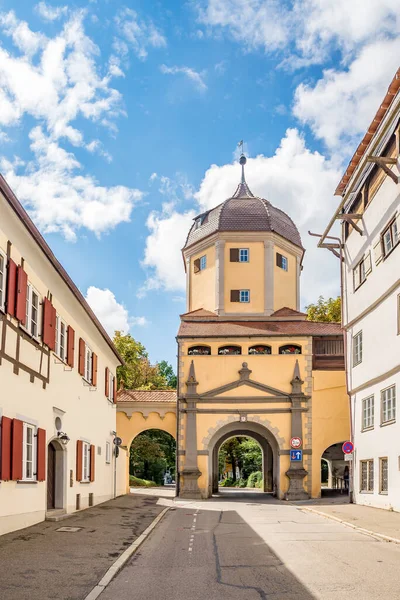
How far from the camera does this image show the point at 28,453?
17016 millimetres

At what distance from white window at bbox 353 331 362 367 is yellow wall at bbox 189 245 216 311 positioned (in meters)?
13.7

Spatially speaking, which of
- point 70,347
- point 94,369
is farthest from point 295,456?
point 70,347

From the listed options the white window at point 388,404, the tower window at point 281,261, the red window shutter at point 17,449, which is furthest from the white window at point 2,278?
the tower window at point 281,261

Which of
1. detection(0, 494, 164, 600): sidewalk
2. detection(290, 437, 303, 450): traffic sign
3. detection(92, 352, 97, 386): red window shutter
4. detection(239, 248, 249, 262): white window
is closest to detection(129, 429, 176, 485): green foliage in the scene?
detection(239, 248, 249, 262): white window

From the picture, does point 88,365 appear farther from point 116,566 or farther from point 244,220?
point 244,220

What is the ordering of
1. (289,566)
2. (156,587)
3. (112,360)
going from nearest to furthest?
(156,587)
(289,566)
(112,360)

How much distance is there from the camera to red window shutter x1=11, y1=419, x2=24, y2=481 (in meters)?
15.1

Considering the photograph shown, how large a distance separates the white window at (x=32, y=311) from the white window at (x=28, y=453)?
7.35 feet

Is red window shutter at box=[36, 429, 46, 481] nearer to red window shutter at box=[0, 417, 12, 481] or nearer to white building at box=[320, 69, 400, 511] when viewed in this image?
red window shutter at box=[0, 417, 12, 481]

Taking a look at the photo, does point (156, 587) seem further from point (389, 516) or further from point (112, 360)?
point (112, 360)

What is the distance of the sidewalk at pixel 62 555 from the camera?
927cm

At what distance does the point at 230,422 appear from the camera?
→ 36.4 meters

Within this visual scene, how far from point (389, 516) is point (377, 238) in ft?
31.5

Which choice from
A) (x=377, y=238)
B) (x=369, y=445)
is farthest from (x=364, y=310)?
(x=369, y=445)
